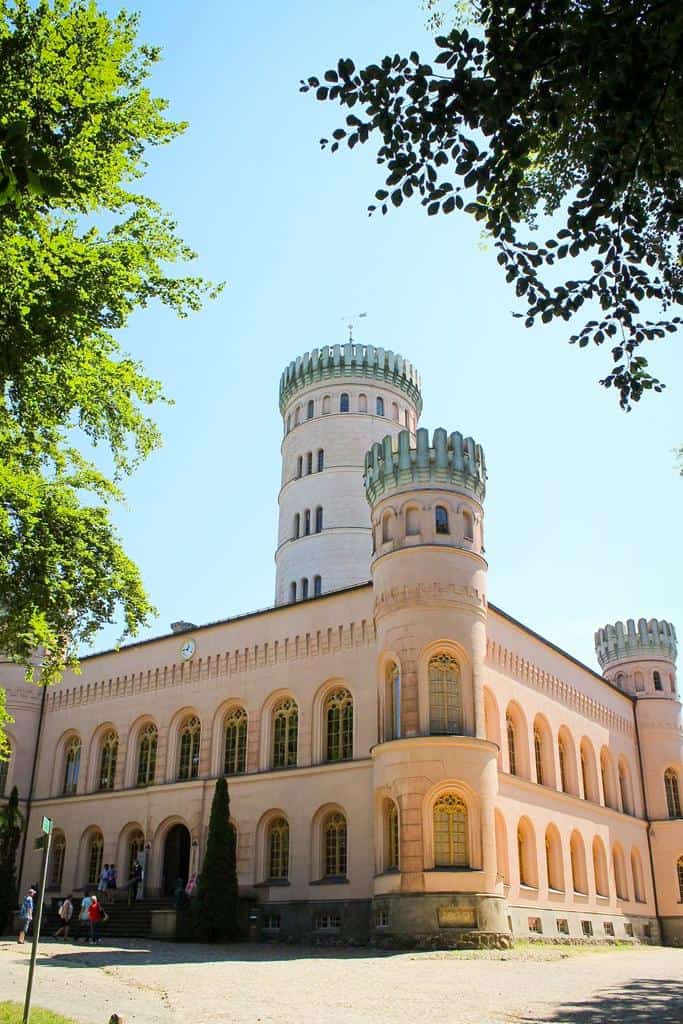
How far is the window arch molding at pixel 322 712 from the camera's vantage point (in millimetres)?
30141

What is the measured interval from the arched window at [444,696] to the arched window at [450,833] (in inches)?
80.2

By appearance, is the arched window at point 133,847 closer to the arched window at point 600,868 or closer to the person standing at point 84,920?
the person standing at point 84,920

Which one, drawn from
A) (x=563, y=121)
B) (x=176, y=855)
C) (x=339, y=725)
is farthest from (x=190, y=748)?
(x=563, y=121)

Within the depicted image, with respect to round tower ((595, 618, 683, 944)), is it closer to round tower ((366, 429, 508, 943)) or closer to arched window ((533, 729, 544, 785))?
arched window ((533, 729, 544, 785))

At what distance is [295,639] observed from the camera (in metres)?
32.2

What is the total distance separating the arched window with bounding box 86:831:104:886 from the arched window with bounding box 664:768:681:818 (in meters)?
25.2

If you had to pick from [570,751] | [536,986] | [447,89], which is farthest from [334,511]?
[447,89]

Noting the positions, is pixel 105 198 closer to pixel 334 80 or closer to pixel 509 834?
pixel 334 80

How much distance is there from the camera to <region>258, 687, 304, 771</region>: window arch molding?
103 ft

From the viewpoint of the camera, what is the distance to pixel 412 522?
29312 mm

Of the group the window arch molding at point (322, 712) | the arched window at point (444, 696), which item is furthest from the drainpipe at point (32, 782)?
the arched window at point (444, 696)

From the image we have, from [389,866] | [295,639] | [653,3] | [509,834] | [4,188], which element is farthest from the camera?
[295,639]

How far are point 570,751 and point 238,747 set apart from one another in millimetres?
13064

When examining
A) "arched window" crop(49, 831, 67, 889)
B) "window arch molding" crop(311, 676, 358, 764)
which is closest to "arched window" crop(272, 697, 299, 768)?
"window arch molding" crop(311, 676, 358, 764)
